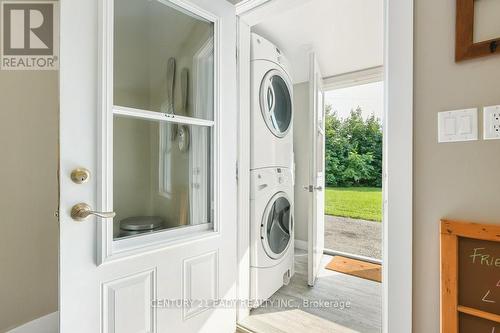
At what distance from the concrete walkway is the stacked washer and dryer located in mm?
1356

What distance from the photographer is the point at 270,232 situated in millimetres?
2127

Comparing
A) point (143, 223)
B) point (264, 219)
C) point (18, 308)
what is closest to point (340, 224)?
point (264, 219)

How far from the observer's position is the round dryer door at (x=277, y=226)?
2.05 m

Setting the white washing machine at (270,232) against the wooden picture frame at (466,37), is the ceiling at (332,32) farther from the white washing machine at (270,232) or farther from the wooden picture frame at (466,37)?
the white washing machine at (270,232)

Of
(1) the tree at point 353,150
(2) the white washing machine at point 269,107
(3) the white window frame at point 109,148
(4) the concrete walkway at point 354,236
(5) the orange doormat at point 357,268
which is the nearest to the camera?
(3) the white window frame at point 109,148

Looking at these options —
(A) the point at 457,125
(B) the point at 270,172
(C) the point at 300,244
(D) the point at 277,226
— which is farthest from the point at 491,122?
(C) the point at 300,244

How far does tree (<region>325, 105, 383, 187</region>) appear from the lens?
15.6 feet

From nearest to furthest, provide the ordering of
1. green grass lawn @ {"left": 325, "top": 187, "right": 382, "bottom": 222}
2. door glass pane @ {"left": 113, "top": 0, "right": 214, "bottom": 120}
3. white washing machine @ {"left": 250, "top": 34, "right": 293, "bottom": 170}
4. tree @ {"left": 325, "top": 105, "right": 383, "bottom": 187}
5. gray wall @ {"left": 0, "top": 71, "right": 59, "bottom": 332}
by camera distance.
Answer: door glass pane @ {"left": 113, "top": 0, "right": 214, "bottom": 120}
gray wall @ {"left": 0, "top": 71, "right": 59, "bottom": 332}
white washing machine @ {"left": 250, "top": 34, "right": 293, "bottom": 170}
green grass lawn @ {"left": 325, "top": 187, "right": 382, "bottom": 222}
tree @ {"left": 325, "top": 105, "right": 383, "bottom": 187}

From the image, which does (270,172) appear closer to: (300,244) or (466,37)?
(466,37)

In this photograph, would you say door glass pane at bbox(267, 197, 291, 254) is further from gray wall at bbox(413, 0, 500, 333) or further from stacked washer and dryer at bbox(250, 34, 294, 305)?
gray wall at bbox(413, 0, 500, 333)

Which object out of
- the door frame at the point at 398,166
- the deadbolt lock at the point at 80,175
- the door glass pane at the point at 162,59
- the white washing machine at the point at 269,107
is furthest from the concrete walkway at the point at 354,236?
the deadbolt lock at the point at 80,175

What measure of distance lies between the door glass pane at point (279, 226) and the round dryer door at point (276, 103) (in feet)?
2.08

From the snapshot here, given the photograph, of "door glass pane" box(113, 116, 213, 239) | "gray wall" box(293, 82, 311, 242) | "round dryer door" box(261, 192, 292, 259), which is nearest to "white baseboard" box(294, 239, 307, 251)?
"gray wall" box(293, 82, 311, 242)

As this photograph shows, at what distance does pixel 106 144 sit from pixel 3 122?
1.00 m
